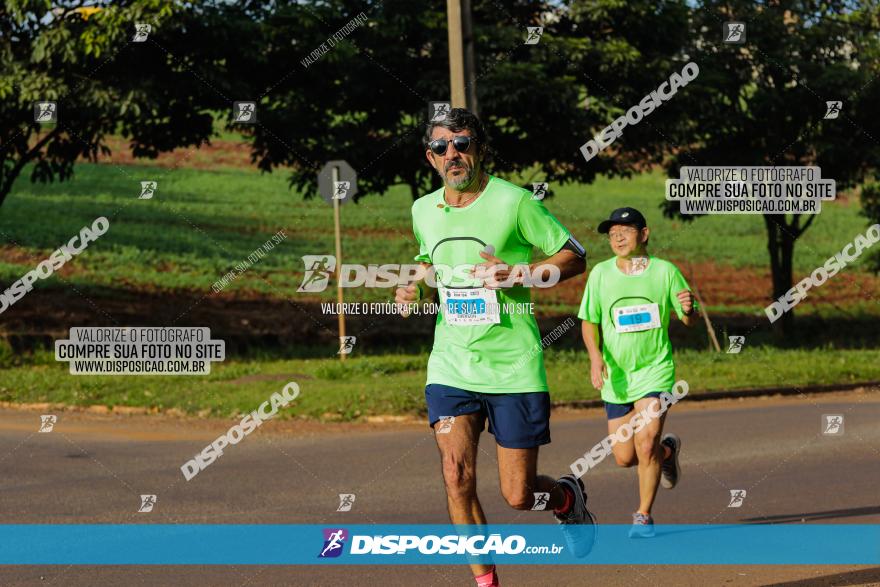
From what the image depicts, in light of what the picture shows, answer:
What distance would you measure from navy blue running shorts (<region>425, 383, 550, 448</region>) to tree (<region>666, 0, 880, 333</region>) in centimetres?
1910

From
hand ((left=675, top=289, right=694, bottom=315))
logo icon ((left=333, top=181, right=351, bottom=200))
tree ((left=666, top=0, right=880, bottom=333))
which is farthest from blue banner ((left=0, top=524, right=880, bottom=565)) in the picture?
tree ((left=666, top=0, right=880, bottom=333))

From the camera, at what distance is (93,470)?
11.2 metres

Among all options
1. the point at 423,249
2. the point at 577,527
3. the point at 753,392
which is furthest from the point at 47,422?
the point at 423,249

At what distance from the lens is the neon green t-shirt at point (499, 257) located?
5.79 metres

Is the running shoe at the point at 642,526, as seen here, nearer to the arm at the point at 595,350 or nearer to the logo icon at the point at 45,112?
the arm at the point at 595,350

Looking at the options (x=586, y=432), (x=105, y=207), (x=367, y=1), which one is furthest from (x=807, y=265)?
→ (x=586, y=432)

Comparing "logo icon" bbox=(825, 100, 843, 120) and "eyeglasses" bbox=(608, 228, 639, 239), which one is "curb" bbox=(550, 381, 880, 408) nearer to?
"logo icon" bbox=(825, 100, 843, 120)

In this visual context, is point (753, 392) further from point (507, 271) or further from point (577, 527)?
point (507, 271)

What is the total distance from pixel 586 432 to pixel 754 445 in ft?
6.11

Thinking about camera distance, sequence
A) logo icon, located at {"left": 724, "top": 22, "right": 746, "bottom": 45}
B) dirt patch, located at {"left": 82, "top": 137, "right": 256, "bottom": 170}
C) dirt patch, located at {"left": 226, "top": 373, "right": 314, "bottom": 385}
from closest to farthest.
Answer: dirt patch, located at {"left": 226, "top": 373, "right": 314, "bottom": 385} < logo icon, located at {"left": 724, "top": 22, "right": 746, "bottom": 45} < dirt patch, located at {"left": 82, "top": 137, "right": 256, "bottom": 170}

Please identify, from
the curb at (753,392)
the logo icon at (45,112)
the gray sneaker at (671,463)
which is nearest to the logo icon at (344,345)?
the curb at (753,392)

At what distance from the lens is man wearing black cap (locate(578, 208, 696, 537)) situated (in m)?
7.97

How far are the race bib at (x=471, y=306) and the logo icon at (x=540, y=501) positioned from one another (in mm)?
893

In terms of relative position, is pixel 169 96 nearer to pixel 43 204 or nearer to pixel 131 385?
pixel 131 385
